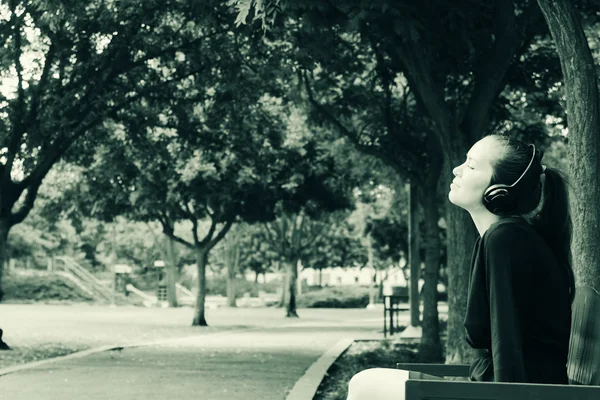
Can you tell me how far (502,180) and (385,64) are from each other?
11.0 metres

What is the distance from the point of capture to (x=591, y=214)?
5.78m

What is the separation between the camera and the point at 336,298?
5112cm

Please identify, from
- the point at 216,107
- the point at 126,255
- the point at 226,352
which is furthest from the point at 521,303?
the point at 126,255

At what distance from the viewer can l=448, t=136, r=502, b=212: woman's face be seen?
10.1 feet

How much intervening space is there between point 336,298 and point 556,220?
48341mm

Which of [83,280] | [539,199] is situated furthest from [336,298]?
[539,199]

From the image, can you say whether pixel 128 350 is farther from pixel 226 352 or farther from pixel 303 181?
pixel 303 181

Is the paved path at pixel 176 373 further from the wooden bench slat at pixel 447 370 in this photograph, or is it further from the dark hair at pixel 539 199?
the dark hair at pixel 539 199

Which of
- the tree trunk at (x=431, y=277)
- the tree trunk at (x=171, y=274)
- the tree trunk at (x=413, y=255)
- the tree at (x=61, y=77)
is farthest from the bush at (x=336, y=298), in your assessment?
the tree at (x=61, y=77)

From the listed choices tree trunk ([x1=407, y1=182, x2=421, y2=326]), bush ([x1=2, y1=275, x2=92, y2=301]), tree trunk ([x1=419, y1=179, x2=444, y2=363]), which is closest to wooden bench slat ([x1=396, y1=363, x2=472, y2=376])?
tree trunk ([x1=419, y1=179, x2=444, y2=363])

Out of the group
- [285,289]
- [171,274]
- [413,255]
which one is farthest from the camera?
[171,274]

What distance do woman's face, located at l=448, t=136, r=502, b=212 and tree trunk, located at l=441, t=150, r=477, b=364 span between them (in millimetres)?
7707

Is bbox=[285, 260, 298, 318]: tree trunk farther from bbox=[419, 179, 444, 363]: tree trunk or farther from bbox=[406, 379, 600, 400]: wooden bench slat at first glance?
bbox=[406, 379, 600, 400]: wooden bench slat

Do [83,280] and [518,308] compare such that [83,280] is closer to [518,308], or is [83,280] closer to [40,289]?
[40,289]
